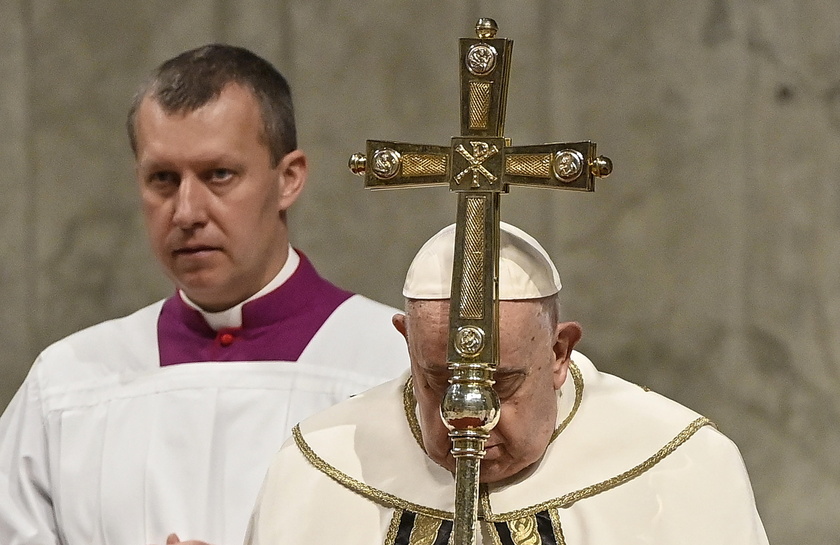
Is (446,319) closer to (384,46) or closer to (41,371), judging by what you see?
(41,371)

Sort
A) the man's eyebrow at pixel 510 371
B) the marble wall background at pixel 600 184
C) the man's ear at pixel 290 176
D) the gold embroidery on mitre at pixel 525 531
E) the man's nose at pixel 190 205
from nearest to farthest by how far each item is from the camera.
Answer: the man's eyebrow at pixel 510 371 → the gold embroidery on mitre at pixel 525 531 → the man's nose at pixel 190 205 → the man's ear at pixel 290 176 → the marble wall background at pixel 600 184

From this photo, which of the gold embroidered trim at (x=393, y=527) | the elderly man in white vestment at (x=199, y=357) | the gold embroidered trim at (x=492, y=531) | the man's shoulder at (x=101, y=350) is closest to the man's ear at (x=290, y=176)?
the elderly man in white vestment at (x=199, y=357)

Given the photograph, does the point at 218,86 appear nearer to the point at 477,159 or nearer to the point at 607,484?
the point at 477,159

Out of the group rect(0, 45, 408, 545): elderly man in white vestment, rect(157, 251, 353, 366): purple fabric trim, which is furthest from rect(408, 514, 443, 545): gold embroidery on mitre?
rect(157, 251, 353, 366): purple fabric trim

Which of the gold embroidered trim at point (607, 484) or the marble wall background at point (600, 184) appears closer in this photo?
the gold embroidered trim at point (607, 484)

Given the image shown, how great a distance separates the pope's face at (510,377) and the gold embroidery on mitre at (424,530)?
119 millimetres

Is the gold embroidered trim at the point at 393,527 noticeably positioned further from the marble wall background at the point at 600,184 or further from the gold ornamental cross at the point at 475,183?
the marble wall background at the point at 600,184

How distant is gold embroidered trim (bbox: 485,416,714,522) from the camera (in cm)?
284

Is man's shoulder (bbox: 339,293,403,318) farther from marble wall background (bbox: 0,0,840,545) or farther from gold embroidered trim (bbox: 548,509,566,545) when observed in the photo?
gold embroidered trim (bbox: 548,509,566,545)

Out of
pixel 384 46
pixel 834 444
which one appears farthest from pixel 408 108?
pixel 834 444

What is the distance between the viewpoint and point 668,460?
113 inches

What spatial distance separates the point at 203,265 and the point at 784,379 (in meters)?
1.94

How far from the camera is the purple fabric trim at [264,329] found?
13.9 ft

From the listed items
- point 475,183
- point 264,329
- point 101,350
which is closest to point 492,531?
point 475,183
